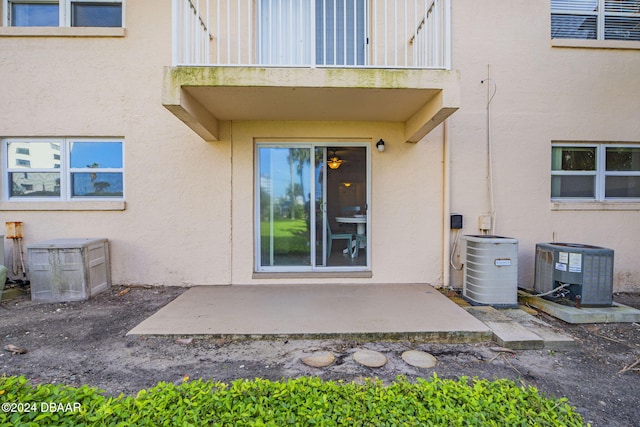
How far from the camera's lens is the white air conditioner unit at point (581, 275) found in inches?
150

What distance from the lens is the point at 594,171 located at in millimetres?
5066

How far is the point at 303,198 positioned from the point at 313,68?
2171mm

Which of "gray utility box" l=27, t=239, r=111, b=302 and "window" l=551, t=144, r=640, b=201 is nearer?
"gray utility box" l=27, t=239, r=111, b=302

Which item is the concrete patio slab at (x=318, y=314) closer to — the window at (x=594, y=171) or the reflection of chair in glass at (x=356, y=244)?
the reflection of chair in glass at (x=356, y=244)

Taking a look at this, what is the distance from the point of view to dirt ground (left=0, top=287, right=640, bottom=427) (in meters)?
2.39

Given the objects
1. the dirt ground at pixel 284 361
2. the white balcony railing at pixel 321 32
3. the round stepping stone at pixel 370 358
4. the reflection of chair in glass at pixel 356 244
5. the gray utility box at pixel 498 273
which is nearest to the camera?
the dirt ground at pixel 284 361

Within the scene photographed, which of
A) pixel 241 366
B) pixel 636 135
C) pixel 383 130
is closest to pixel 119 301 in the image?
pixel 241 366

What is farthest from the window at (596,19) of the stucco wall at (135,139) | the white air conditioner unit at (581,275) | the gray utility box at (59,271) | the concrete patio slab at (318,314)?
the gray utility box at (59,271)

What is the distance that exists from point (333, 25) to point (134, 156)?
4008mm

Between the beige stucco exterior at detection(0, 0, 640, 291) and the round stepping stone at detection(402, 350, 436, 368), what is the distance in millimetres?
2070

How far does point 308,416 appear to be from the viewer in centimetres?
171

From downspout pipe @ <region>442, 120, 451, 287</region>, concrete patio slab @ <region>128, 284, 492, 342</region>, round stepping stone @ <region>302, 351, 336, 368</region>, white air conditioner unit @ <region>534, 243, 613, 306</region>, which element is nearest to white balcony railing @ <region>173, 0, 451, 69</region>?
downspout pipe @ <region>442, 120, 451, 287</region>

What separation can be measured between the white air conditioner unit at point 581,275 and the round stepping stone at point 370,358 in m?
2.96

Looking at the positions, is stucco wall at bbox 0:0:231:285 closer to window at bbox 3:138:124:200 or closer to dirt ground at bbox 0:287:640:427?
window at bbox 3:138:124:200
